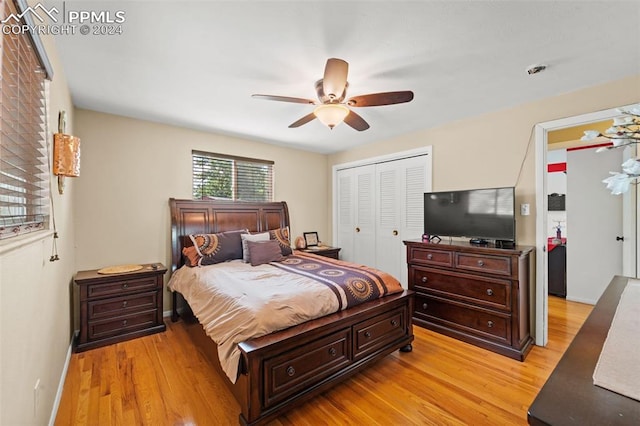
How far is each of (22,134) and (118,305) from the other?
220 cm

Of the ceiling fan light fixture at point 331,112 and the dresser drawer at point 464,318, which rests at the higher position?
the ceiling fan light fixture at point 331,112

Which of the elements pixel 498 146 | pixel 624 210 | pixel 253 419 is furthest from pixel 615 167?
pixel 253 419

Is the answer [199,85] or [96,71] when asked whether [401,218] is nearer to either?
[199,85]

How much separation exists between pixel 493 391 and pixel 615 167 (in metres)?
3.68

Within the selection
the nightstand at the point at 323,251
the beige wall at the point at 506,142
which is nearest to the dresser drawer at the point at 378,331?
the beige wall at the point at 506,142

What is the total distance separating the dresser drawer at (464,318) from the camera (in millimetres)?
2600

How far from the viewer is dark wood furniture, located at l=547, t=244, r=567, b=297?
4211mm

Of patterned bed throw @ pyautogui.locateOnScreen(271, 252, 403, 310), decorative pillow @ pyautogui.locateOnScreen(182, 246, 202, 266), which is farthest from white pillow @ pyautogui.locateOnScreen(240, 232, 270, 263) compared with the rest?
decorative pillow @ pyautogui.locateOnScreen(182, 246, 202, 266)

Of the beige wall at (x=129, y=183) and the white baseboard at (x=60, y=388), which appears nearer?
the white baseboard at (x=60, y=388)

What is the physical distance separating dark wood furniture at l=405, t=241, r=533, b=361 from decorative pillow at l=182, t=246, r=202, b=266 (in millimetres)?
2548

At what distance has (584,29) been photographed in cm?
170

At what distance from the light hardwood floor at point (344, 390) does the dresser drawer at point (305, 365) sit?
20 cm

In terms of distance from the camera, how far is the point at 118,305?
112 inches

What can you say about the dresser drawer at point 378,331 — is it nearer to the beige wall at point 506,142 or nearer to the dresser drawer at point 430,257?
the dresser drawer at point 430,257
